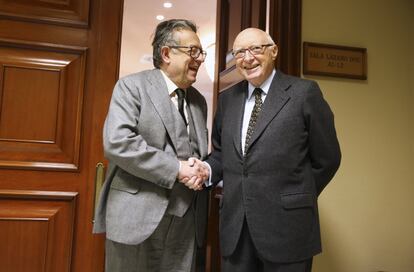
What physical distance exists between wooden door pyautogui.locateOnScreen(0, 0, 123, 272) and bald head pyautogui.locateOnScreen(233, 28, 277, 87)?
67cm

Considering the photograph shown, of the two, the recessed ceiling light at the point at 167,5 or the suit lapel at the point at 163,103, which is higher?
the recessed ceiling light at the point at 167,5

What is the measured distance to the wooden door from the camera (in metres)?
1.65

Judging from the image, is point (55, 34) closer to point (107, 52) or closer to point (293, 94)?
point (107, 52)

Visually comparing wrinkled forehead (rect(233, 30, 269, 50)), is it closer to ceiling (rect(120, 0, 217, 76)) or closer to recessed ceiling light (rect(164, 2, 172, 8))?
ceiling (rect(120, 0, 217, 76))

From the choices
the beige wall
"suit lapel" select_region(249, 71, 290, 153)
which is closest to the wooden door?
"suit lapel" select_region(249, 71, 290, 153)

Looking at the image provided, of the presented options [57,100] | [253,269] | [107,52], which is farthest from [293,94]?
[57,100]

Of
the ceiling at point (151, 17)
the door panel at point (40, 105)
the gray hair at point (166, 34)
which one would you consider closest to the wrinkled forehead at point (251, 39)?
the gray hair at point (166, 34)

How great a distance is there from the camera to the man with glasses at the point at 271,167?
1.26 metres

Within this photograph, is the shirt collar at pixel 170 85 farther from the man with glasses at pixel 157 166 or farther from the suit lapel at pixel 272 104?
the suit lapel at pixel 272 104

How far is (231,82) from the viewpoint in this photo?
6.72ft

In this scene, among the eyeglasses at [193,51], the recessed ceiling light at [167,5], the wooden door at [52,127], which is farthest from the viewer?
the recessed ceiling light at [167,5]

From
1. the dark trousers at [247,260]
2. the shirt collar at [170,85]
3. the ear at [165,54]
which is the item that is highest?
the ear at [165,54]

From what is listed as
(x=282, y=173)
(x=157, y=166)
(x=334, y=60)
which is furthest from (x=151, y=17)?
(x=282, y=173)

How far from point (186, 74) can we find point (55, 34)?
0.68 meters
